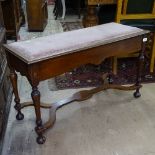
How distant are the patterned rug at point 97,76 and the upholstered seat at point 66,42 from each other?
0.75 meters

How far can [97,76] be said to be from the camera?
273 cm

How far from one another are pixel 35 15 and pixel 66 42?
265cm

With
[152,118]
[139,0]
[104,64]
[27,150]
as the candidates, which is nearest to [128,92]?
[152,118]

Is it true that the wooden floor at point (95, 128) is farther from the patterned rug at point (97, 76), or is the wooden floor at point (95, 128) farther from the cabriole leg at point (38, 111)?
the patterned rug at point (97, 76)

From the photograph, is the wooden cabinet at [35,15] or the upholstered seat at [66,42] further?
the wooden cabinet at [35,15]

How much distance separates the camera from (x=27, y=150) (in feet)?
5.76

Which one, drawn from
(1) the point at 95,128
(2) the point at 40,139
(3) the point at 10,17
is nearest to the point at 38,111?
(2) the point at 40,139

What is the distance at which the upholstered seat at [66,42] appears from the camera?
5.00 ft

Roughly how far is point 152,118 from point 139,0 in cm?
118

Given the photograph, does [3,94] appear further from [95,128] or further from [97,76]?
[97,76]

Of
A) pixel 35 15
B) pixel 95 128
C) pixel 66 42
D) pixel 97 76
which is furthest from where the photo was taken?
pixel 35 15

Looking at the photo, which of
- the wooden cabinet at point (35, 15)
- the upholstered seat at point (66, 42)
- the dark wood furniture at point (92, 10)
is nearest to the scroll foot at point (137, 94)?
the upholstered seat at point (66, 42)

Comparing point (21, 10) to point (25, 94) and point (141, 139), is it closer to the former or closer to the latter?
point (25, 94)

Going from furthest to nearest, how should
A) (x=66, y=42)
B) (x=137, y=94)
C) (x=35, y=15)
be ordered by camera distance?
(x=35, y=15)
(x=137, y=94)
(x=66, y=42)
